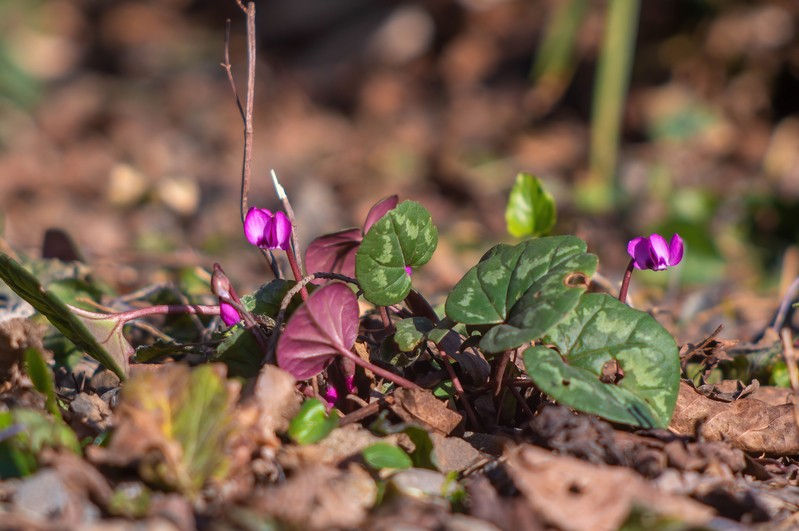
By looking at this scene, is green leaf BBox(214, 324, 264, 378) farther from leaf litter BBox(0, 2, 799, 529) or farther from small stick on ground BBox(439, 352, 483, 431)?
small stick on ground BBox(439, 352, 483, 431)

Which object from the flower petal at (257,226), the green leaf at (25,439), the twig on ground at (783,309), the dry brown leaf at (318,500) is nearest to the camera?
the dry brown leaf at (318,500)

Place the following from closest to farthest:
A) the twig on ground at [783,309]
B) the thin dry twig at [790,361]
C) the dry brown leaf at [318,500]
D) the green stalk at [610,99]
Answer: the dry brown leaf at [318,500], the thin dry twig at [790,361], the twig on ground at [783,309], the green stalk at [610,99]

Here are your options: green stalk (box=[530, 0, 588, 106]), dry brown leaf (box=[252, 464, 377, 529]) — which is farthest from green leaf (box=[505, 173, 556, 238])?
green stalk (box=[530, 0, 588, 106])

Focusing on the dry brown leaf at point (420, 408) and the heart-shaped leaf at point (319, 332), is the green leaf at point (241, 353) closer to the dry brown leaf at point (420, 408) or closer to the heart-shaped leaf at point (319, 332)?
the heart-shaped leaf at point (319, 332)

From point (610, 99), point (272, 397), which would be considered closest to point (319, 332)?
point (272, 397)

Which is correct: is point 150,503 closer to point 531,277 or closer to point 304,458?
point 304,458

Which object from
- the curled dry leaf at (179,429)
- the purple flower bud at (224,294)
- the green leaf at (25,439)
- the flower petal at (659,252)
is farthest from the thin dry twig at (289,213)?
the flower petal at (659,252)
